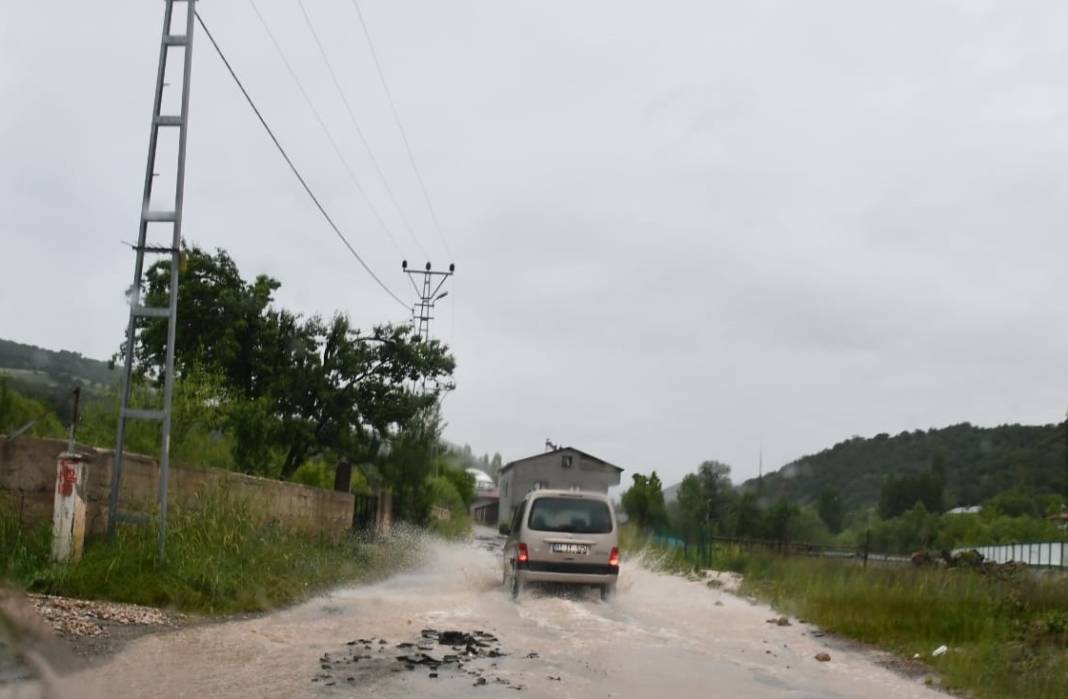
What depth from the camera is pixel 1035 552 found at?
2684cm

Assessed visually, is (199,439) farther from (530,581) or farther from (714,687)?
(714,687)

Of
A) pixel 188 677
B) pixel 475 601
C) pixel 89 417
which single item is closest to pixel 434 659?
pixel 188 677

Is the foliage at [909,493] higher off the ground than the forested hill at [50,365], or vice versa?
the forested hill at [50,365]

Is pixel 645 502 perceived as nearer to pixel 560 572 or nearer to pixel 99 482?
pixel 560 572

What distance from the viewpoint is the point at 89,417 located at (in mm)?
16547

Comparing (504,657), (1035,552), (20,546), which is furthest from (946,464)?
(20,546)

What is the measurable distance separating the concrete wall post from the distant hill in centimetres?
307

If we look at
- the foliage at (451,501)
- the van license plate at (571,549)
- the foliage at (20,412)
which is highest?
the foliage at (20,412)

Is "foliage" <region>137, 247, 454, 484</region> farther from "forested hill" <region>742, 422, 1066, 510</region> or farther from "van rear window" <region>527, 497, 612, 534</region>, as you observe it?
"forested hill" <region>742, 422, 1066, 510</region>

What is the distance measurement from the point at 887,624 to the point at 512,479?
75.8 meters

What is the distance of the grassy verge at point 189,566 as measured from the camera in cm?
1095

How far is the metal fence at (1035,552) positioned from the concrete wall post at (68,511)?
793 inches

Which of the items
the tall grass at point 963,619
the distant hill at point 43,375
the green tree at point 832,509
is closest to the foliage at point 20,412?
the distant hill at point 43,375

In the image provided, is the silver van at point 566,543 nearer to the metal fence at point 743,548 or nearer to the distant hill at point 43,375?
the distant hill at point 43,375
